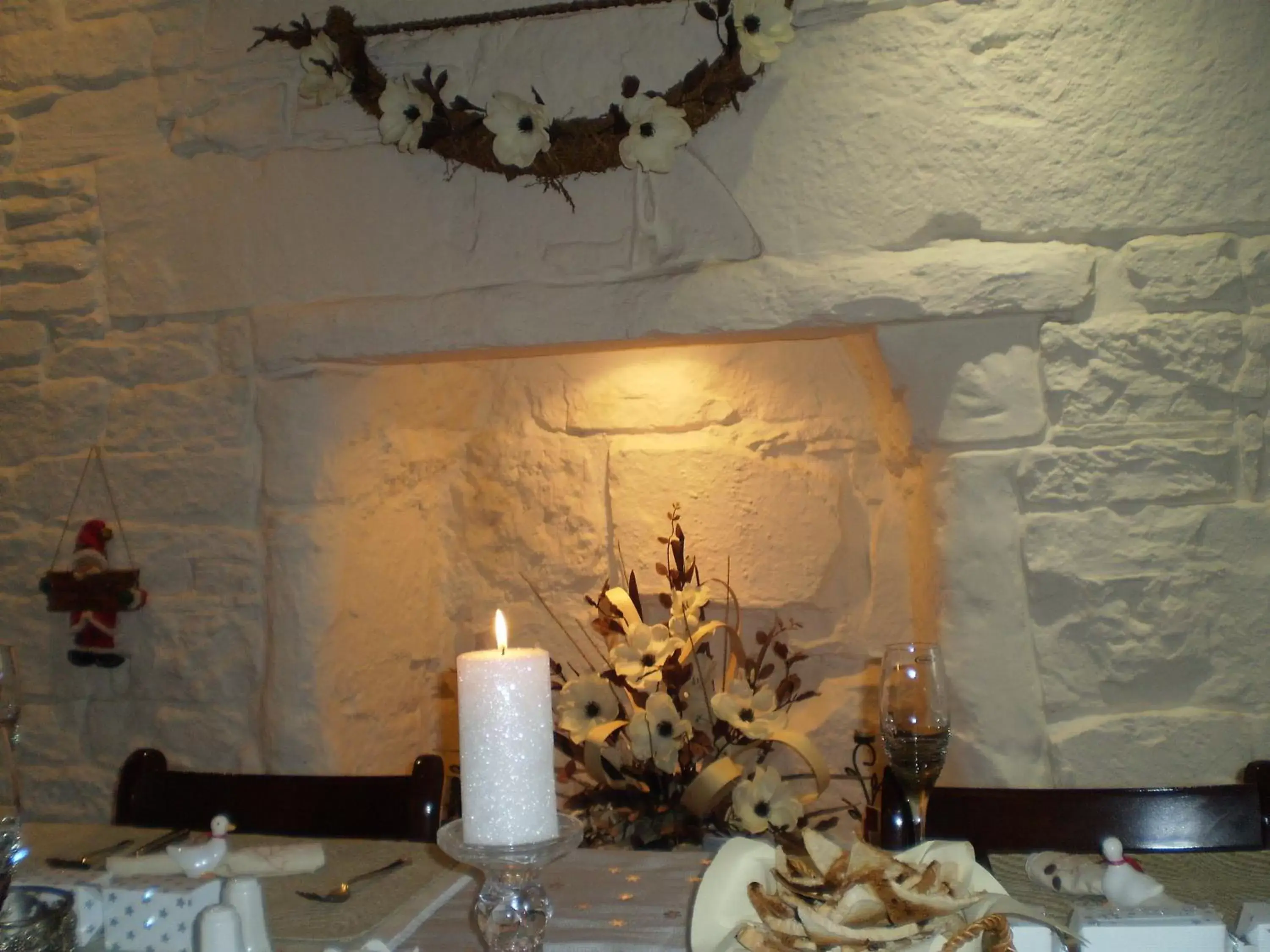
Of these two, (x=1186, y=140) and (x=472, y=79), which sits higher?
(x=472, y=79)

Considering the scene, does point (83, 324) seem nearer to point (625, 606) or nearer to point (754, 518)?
point (625, 606)

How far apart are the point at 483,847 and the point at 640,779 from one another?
0.98m

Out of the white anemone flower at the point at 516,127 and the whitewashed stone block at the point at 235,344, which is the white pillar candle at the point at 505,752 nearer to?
the white anemone flower at the point at 516,127

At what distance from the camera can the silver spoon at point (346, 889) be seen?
1.12 meters

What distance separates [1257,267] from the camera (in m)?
1.66

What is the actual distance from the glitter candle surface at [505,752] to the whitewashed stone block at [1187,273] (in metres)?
1.27

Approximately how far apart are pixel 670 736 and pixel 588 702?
0.16 metres

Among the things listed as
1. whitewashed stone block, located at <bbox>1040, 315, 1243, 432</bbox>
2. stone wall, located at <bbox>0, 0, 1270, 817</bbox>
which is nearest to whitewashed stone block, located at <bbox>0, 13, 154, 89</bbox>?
stone wall, located at <bbox>0, 0, 1270, 817</bbox>

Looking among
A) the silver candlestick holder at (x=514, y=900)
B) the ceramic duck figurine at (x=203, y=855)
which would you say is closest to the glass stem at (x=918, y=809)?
the silver candlestick holder at (x=514, y=900)

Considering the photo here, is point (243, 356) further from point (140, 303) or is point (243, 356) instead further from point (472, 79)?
point (472, 79)

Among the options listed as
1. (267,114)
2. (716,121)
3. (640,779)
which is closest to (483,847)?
(640,779)

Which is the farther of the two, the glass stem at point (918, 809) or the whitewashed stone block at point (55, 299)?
the whitewashed stone block at point (55, 299)

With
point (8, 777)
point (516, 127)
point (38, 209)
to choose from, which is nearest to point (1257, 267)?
point (516, 127)

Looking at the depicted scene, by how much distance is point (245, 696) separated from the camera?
1990 mm
